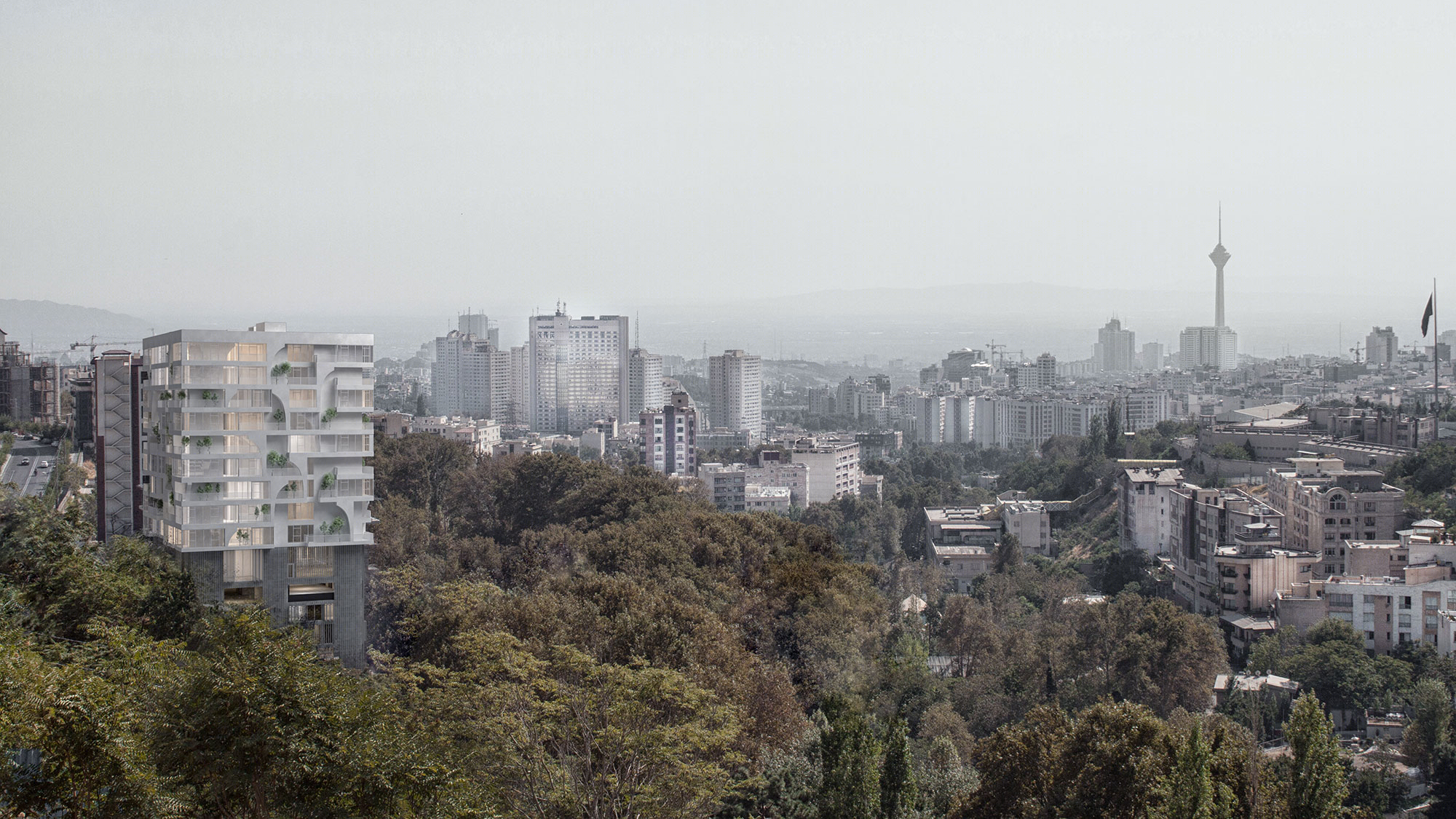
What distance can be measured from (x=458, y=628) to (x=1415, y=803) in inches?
244

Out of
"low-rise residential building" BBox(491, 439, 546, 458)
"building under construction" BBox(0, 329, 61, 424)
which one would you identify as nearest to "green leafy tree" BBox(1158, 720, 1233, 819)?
"building under construction" BBox(0, 329, 61, 424)

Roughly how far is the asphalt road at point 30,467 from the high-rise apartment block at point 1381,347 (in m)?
39.3

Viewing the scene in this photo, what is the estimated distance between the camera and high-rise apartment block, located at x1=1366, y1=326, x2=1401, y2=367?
42.8m

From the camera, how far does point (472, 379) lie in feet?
149

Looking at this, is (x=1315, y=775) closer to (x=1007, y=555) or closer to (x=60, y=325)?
(x=1007, y=555)

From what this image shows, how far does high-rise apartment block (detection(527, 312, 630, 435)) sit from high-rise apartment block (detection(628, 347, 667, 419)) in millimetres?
308

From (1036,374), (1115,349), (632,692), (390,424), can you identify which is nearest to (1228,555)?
(632,692)

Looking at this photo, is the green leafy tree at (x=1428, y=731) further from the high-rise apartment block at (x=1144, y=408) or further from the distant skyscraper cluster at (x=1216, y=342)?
the distant skyscraper cluster at (x=1216, y=342)

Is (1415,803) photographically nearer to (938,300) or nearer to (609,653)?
(609,653)

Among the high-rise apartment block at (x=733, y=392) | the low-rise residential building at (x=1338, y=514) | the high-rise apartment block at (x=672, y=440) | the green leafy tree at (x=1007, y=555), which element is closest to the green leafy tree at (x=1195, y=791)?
the low-rise residential building at (x=1338, y=514)

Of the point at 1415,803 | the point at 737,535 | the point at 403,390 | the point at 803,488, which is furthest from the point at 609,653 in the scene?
the point at 403,390

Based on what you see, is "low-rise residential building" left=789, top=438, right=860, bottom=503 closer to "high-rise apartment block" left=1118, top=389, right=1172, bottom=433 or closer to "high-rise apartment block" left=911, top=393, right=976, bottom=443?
"high-rise apartment block" left=1118, top=389, right=1172, bottom=433

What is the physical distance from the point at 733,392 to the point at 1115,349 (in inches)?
1266

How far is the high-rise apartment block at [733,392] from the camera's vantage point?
1811 inches
